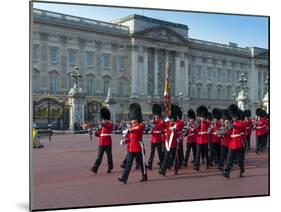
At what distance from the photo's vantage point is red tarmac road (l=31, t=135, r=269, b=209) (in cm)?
687

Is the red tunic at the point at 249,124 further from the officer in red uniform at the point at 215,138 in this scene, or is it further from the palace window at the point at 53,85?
the palace window at the point at 53,85

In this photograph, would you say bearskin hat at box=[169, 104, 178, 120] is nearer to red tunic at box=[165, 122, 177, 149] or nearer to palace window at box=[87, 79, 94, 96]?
red tunic at box=[165, 122, 177, 149]

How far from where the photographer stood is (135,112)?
24.4 feet

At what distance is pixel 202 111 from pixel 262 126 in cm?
131

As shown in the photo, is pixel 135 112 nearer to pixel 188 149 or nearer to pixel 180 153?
pixel 180 153

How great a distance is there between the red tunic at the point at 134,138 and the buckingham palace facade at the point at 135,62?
1.00 ft

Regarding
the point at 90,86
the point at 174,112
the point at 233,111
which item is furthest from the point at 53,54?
the point at 233,111

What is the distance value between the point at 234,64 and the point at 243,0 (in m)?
1.19

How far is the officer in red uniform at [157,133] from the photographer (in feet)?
25.8

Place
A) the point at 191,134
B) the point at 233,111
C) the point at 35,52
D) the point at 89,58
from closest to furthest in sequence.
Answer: the point at 35,52
the point at 89,58
the point at 233,111
the point at 191,134

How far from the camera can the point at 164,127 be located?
797 centimetres

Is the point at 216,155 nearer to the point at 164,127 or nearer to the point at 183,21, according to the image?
the point at 164,127

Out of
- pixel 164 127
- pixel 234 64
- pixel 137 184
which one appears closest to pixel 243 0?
pixel 234 64

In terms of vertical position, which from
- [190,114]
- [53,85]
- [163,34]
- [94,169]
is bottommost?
[94,169]
